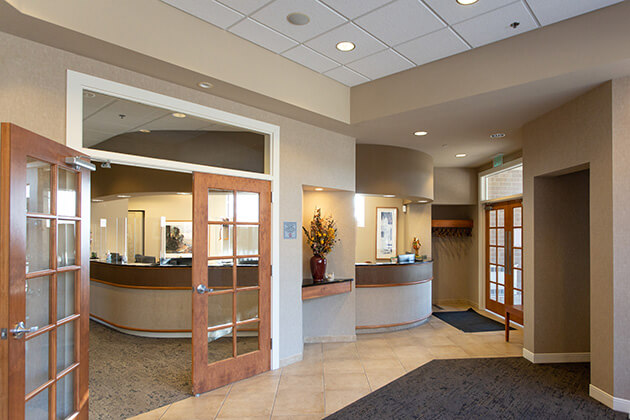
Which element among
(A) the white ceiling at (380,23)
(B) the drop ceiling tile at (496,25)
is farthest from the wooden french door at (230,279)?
(B) the drop ceiling tile at (496,25)

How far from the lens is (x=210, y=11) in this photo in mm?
3133

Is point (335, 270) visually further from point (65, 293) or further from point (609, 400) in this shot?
point (65, 293)

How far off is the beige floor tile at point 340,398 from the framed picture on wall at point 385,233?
4665 millimetres

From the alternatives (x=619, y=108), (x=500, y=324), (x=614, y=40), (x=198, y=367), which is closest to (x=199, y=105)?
(x=198, y=367)

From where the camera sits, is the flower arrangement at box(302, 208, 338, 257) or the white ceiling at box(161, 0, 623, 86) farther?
the flower arrangement at box(302, 208, 338, 257)

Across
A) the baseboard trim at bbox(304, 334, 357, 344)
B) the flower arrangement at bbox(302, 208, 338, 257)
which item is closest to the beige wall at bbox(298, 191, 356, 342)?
the baseboard trim at bbox(304, 334, 357, 344)

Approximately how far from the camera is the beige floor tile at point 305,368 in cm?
427

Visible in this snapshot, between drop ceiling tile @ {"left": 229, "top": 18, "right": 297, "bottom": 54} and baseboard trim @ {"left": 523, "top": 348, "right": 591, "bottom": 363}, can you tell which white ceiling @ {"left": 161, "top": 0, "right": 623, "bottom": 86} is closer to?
drop ceiling tile @ {"left": 229, "top": 18, "right": 297, "bottom": 54}

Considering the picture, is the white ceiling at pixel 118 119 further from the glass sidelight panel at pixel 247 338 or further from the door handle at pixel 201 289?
the glass sidelight panel at pixel 247 338

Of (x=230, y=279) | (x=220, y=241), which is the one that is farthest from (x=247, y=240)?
(x=230, y=279)

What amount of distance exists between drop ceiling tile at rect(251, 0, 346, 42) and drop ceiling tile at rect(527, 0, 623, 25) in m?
1.54

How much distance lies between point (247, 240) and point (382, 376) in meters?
2.07

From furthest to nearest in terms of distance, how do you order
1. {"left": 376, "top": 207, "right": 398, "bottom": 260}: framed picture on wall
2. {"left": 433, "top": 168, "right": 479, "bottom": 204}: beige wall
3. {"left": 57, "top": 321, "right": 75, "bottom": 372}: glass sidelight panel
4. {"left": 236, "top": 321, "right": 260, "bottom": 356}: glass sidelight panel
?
{"left": 376, "top": 207, "right": 398, "bottom": 260}: framed picture on wall, {"left": 433, "top": 168, "right": 479, "bottom": 204}: beige wall, {"left": 236, "top": 321, "right": 260, "bottom": 356}: glass sidelight panel, {"left": 57, "top": 321, "right": 75, "bottom": 372}: glass sidelight panel

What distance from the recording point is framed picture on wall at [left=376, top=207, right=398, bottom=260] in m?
8.24
